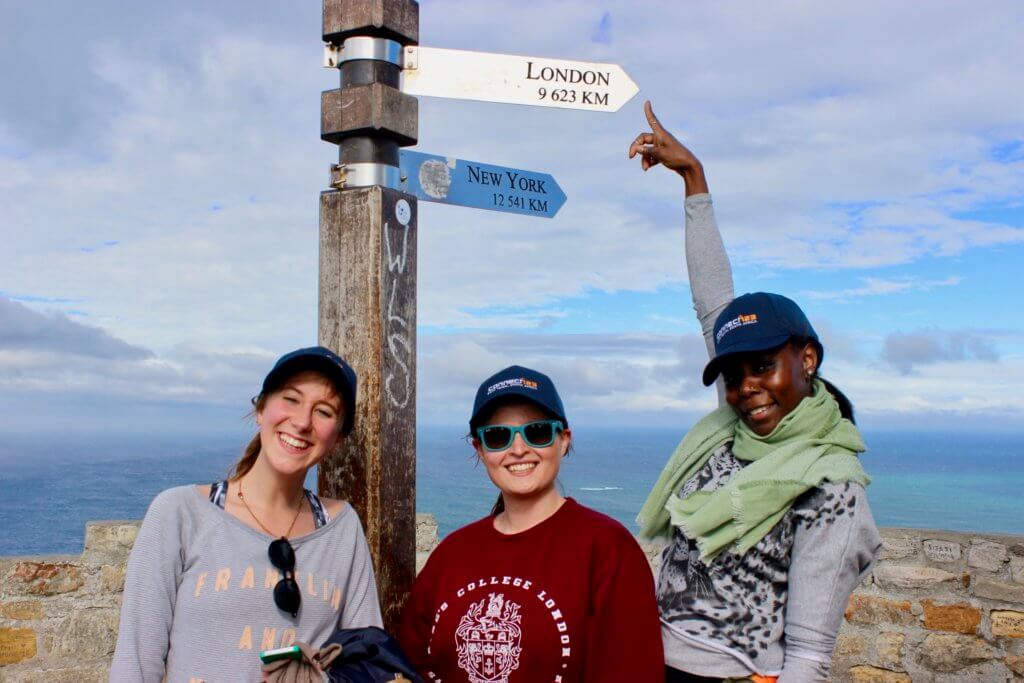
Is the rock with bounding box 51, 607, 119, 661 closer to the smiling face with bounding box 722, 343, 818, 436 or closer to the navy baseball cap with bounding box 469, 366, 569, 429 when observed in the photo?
the navy baseball cap with bounding box 469, 366, 569, 429

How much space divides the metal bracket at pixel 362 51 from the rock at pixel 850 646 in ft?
13.1

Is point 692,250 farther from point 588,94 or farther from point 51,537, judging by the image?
point 51,537

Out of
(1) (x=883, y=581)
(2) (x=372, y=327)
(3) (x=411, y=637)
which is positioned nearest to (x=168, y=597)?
(3) (x=411, y=637)

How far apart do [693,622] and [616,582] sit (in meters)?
0.21

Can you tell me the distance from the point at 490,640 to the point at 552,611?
17 cm

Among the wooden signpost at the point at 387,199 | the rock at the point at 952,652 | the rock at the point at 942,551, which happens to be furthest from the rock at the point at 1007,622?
the wooden signpost at the point at 387,199

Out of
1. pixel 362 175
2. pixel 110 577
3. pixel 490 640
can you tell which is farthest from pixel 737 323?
pixel 110 577

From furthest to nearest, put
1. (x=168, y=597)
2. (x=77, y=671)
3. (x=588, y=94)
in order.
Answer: (x=77, y=671), (x=588, y=94), (x=168, y=597)

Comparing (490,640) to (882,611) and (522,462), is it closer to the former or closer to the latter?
(522,462)

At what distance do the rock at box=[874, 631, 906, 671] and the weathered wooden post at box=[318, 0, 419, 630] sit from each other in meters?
3.34

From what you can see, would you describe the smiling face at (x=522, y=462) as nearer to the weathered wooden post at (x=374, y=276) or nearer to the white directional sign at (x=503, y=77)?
the weathered wooden post at (x=374, y=276)

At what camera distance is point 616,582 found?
2.29 m

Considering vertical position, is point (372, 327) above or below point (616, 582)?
above

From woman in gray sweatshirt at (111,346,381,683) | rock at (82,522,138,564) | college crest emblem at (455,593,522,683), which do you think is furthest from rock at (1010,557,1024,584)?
rock at (82,522,138,564)
